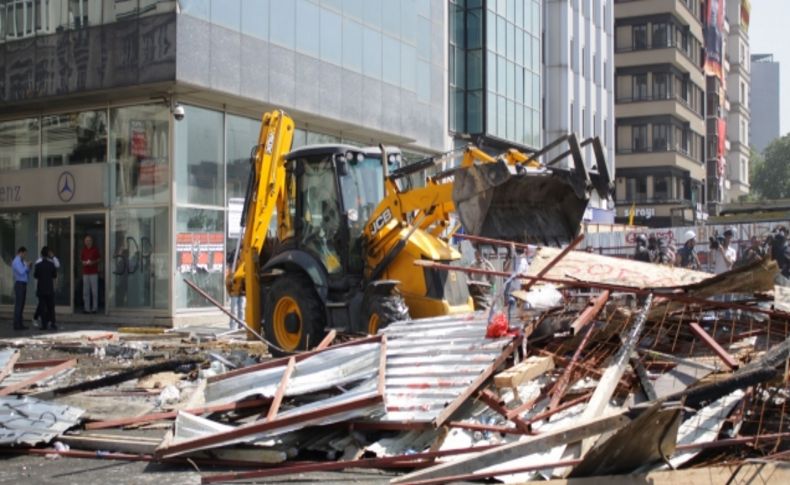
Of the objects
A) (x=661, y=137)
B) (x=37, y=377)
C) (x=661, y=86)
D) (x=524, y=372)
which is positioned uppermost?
(x=661, y=86)

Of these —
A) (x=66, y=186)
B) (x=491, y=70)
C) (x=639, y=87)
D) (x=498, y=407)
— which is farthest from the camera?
(x=639, y=87)

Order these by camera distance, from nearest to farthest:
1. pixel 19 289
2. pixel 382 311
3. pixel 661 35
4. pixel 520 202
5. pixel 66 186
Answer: pixel 382 311 → pixel 520 202 → pixel 19 289 → pixel 66 186 → pixel 661 35

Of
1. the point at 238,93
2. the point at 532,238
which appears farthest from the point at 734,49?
the point at 532,238

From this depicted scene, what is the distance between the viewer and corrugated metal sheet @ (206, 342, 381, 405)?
743 centimetres

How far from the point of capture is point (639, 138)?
61.7m

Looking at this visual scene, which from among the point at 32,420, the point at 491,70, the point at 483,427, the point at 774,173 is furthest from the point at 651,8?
the point at 483,427

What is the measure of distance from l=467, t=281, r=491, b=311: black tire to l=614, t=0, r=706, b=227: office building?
47834 millimetres

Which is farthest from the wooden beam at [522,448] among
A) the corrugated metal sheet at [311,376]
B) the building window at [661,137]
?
the building window at [661,137]

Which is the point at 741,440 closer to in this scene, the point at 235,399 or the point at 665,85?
the point at 235,399

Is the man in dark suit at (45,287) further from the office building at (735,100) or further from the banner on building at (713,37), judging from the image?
the office building at (735,100)

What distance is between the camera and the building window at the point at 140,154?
19.8m

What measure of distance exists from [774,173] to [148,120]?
3799 inches

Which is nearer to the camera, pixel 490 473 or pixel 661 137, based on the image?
pixel 490 473

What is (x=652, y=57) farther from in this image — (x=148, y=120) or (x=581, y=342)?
(x=581, y=342)
